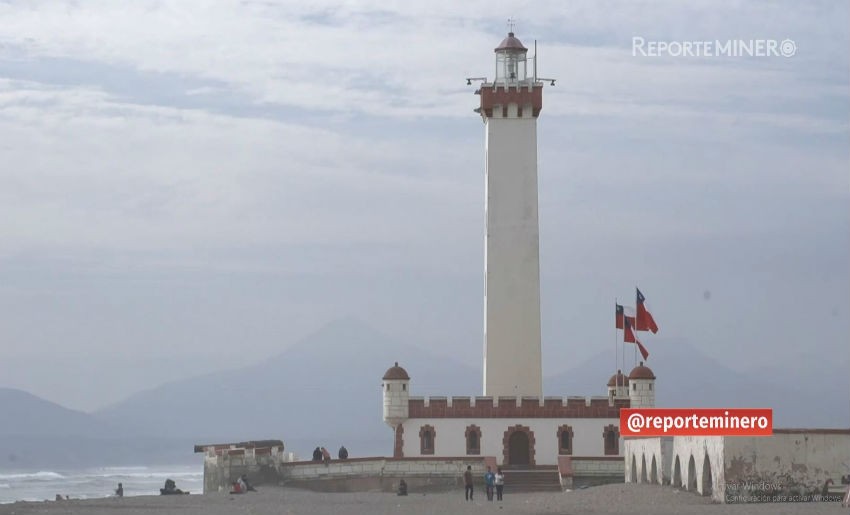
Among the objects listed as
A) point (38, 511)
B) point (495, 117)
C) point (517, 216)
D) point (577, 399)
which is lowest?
point (38, 511)

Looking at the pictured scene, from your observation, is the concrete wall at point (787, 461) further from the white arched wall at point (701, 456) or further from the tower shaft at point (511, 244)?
the tower shaft at point (511, 244)

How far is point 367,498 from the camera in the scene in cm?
4628

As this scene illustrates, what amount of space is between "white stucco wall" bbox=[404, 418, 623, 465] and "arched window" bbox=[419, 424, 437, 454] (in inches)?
3.8

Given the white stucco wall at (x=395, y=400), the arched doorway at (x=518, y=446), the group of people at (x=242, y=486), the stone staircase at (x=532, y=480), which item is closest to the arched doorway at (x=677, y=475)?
the stone staircase at (x=532, y=480)

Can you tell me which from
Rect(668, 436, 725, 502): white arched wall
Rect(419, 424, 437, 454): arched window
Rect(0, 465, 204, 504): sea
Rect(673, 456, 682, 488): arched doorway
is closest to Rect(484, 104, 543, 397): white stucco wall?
Rect(419, 424, 437, 454): arched window

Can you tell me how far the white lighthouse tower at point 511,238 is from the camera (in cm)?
5547

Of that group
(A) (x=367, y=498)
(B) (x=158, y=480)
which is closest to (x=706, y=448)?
(A) (x=367, y=498)

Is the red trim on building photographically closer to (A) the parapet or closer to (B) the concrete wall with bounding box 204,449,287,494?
(A) the parapet

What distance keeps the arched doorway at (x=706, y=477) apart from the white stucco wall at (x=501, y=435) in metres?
14.7

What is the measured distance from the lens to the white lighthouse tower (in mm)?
55469

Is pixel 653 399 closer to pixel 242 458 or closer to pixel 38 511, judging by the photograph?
pixel 242 458

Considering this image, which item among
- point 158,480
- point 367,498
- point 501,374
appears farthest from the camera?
point 158,480

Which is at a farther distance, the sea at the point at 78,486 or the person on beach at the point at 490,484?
the sea at the point at 78,486

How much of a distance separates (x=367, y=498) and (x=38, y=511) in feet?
36.1
